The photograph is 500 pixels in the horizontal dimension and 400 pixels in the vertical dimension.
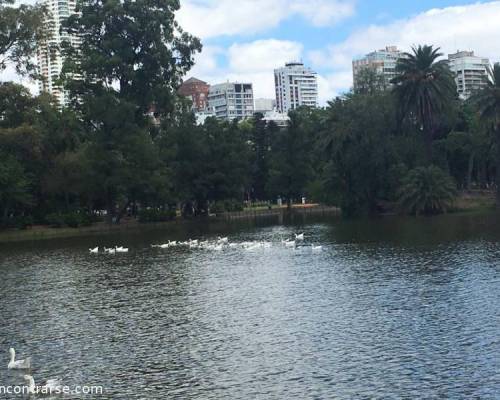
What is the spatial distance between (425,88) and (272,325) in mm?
62172

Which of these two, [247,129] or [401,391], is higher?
[247,129]

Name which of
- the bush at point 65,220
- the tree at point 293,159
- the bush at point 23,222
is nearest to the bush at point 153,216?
the bush at point 65,220

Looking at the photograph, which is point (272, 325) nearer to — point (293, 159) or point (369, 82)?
point (369, 82)

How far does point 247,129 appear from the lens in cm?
13100

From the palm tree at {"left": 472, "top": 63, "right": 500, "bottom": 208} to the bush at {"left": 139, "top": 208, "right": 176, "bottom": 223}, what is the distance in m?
40.3

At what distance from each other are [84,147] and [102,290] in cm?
5217

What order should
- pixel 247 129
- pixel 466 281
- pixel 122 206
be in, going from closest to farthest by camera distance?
pixel 466 281, pixel 122 206, pixel 247 129

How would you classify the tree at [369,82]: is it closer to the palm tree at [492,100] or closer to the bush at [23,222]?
the palm tree at [492,100]

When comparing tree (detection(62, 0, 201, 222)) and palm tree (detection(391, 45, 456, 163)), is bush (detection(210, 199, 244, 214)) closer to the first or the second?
tree (detection(62, 0, 201, 222))

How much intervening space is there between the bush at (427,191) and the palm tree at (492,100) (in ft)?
25.8

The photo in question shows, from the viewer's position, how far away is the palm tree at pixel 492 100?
76.4 m

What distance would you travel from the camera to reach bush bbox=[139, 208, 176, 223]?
85.8 metres

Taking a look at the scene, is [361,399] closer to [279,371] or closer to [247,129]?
[279,371]

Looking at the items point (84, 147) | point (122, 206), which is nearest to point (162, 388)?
point (84, 147)
